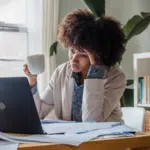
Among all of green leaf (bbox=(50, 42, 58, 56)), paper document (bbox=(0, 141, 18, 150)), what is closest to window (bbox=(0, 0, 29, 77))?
green leaf (bbox=(50, 42, 58, 56))

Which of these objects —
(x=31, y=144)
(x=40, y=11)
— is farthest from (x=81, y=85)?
(x=40, y=11)

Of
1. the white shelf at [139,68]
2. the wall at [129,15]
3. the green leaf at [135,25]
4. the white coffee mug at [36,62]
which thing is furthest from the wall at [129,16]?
the white coffee mug at [36,62]

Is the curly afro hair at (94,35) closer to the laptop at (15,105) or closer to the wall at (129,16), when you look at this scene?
the laptop at (15,105)

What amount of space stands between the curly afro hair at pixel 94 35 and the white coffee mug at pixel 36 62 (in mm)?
333

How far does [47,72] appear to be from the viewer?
2576mm

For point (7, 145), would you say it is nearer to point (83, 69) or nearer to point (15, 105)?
point (15, 105)

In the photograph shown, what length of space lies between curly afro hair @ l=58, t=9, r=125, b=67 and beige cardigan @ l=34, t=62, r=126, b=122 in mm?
92

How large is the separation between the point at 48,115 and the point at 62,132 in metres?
0.75

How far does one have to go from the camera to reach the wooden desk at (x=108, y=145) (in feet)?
2.35

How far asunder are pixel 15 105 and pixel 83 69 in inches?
29.5

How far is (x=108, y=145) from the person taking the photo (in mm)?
790

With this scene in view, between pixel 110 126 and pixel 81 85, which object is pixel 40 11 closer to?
pixel 81 85

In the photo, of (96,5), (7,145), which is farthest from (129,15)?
(7,145)

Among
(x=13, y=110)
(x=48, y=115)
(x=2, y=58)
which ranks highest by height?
(x=2, y=58)
